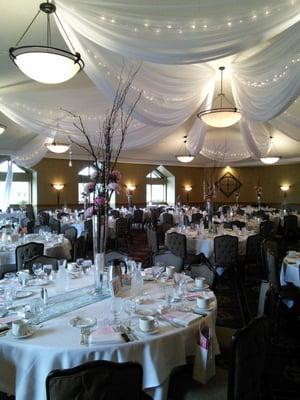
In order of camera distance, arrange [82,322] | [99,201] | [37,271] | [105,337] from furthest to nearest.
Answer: [37,271] → [99,201] → [82,322] → [105,337]

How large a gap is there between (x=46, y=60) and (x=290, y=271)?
407 centimetres

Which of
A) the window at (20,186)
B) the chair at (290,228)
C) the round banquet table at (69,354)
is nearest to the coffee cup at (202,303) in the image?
the round banquet table at (69,354)

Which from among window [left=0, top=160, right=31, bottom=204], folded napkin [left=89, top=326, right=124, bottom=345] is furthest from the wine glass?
window [left=0, top=160, right=31, bottom=204]

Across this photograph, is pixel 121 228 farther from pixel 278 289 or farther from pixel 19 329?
pixel 19 329

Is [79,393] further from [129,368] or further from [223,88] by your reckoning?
[223,88]

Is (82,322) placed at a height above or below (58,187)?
below

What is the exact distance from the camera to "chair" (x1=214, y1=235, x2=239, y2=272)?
5.89 metres

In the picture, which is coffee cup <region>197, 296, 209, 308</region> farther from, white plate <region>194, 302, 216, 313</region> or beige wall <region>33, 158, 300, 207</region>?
beige wall <region>33, 158, 300, 207</region>

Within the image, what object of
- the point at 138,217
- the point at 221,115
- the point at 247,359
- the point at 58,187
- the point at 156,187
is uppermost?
the point at 221,115

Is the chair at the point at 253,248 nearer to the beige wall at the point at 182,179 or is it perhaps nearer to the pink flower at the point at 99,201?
the pink flower at the point at 99,201

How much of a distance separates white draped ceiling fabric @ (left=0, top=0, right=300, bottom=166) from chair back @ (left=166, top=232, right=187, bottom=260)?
2.10m

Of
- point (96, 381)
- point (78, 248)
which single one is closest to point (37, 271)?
point (96, 381)

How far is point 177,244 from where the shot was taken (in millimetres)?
6285

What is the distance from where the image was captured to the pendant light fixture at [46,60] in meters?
3.39
